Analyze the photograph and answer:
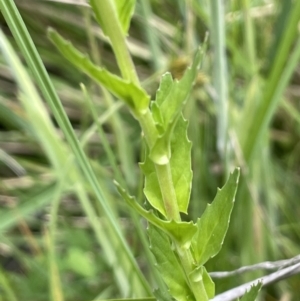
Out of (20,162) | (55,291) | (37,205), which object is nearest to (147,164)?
(55,291)

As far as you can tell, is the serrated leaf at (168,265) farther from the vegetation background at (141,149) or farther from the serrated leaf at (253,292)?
the vegetation background at (141,149)

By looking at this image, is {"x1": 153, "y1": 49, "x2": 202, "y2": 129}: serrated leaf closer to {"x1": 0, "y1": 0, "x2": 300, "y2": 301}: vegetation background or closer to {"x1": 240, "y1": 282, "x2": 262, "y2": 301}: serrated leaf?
{"x1": 240, "y1": 282, "x2": 262, "y2": 301}: serrated leaf

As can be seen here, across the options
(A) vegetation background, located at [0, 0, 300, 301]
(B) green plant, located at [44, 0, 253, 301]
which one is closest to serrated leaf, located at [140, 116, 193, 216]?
(B) green plant, located at [44, 0, 253, 301]

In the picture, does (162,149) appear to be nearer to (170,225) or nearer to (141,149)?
(170,225)

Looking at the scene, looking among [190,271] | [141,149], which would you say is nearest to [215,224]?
[190,271]

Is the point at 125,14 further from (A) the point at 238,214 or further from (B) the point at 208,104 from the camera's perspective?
(B) the point at 208,104

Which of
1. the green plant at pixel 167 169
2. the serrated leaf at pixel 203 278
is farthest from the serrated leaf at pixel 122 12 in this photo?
the serrated leaf at pixel 203 278
